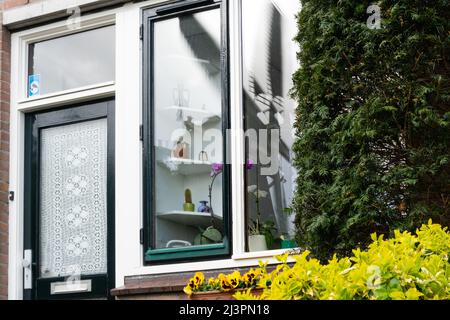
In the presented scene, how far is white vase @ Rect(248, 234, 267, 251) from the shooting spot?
6144 millimetres

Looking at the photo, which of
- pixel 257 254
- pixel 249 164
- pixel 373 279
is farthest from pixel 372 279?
pixel 249 164

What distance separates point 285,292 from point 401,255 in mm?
488

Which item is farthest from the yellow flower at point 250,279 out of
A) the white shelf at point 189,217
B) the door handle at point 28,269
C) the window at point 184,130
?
the door handle at point 28,269

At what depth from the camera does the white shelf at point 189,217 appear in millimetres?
6430

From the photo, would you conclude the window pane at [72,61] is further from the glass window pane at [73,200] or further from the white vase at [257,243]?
the white vase at [257,243]

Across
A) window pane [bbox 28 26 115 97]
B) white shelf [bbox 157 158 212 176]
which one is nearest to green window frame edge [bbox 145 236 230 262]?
white shelf [bbox 157 158 212 176]

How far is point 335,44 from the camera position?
5.09 meters

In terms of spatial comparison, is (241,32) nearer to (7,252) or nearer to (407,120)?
(407,120)

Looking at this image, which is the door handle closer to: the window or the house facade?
the house facade

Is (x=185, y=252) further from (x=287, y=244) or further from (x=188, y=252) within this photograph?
(x=287, y=244)

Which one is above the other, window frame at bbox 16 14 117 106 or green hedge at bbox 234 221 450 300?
window frame at bbox 16 14 117 106

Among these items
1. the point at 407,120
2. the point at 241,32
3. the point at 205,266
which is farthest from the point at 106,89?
the point at 407,120

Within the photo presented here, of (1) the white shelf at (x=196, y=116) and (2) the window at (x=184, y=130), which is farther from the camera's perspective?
(1) the white shelf at (x=196, y=116)

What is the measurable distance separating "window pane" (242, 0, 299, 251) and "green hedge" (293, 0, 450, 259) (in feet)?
3.39
